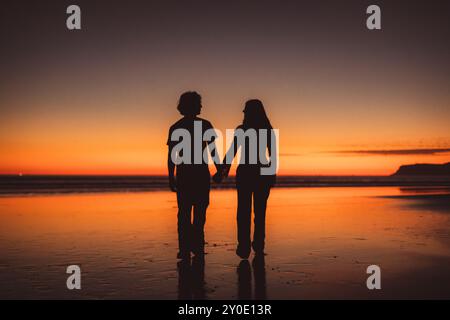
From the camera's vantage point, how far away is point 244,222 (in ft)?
24.7

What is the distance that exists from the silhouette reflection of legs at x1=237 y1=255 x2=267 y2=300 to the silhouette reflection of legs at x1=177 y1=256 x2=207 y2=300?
0.46m

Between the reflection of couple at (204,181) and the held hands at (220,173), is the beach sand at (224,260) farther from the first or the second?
the held hands at (220,173)

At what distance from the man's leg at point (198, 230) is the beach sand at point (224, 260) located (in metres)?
0.22

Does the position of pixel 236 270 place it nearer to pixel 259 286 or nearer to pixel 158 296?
pixel 259 286

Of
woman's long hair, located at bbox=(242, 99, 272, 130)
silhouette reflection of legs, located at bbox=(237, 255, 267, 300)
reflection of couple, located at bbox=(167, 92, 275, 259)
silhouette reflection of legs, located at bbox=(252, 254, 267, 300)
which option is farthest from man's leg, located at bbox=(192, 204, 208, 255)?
woman's long hair, located at bbox=(242, 99, 272, 130)

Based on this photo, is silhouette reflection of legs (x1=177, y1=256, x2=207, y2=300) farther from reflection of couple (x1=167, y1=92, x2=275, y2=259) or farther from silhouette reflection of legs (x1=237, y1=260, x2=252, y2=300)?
silhouette reflection of legs (x1=237, y1=260, x2=252, y2=300)

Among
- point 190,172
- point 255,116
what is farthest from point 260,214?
point 255,116

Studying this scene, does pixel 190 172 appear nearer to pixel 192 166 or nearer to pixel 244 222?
pixel 192 166

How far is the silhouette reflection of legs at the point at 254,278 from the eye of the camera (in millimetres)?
5250

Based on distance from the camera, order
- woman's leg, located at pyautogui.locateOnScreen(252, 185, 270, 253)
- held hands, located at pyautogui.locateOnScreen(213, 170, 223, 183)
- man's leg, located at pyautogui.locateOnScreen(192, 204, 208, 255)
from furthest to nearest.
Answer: woman's leg, located at pyautogui.locateOnScreen(252, 185, 270, 253)
held hands, located at pyautogui.locateOnScreen(213, 170, 223, 183)
man's leg, located at pyautogui.locateOnScreen(192, 204, 208, 255)

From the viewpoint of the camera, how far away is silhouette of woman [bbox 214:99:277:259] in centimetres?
746
